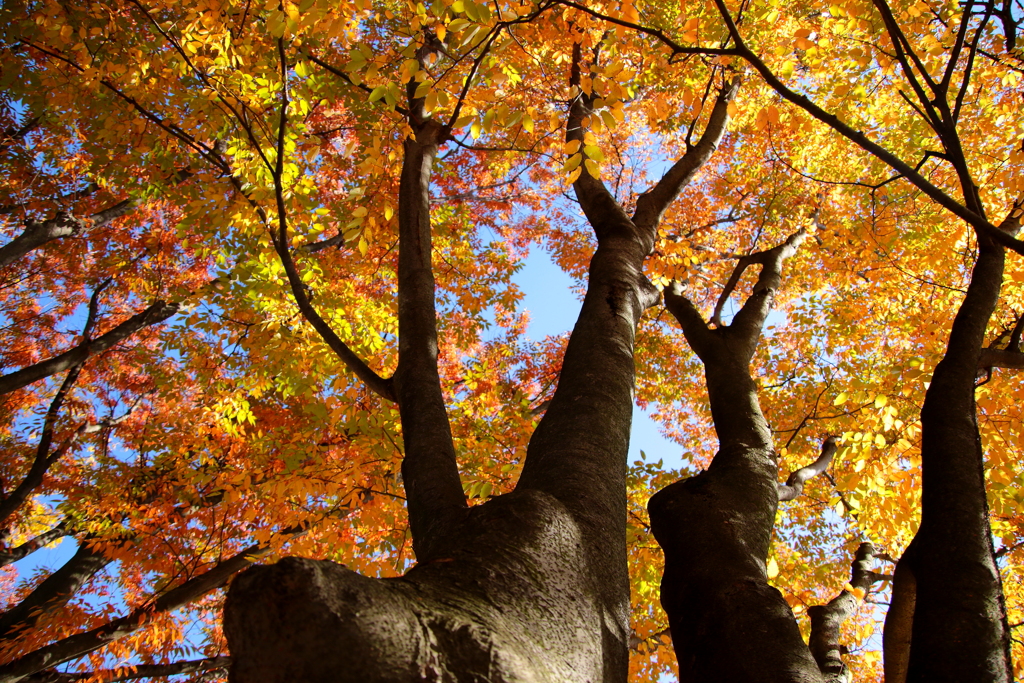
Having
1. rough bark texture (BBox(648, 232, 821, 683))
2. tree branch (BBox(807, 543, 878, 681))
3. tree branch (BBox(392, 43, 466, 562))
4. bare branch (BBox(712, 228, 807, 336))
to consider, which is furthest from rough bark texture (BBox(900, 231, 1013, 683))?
tree branch (BBox(392, 43, 466, 562))

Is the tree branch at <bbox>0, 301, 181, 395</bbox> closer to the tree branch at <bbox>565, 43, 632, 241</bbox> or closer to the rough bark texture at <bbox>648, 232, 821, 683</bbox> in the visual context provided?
the tree branch at <bbox>565, 43, 632, 241</bbox>

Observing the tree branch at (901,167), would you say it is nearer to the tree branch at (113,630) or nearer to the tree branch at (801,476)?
the tree branch at (801,476)

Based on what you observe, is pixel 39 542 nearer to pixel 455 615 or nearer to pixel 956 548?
pixel 455 615

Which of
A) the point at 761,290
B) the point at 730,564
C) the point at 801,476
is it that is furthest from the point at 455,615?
the point at 761,290

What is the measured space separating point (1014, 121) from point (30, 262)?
1496 cm

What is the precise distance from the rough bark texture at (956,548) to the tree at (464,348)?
0.02m

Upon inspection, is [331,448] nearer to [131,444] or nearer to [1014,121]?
[131,444]

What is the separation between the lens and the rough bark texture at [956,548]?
5.46 ft

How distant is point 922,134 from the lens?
26.2ft

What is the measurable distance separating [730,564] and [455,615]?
127cm

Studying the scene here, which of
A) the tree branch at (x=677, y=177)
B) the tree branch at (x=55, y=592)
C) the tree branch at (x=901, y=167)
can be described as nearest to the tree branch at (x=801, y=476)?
the tree branch at (x=901, y=167)

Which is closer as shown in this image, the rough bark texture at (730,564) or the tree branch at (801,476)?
the rough bark texture at (730,564)

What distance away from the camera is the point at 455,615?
1172mm

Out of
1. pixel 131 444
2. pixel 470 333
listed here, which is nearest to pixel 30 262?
pixel 131 444
